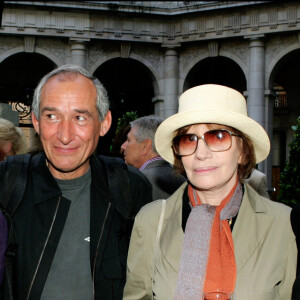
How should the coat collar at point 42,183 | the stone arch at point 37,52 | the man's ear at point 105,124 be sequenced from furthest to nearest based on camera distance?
1. the stone arch at point 37,52
2. the man's ear at point 105,124
3. the coat collar at point 42,183

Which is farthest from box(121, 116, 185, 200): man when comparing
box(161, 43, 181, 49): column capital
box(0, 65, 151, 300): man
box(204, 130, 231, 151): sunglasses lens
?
box(161, 43, 181, 49): column capital

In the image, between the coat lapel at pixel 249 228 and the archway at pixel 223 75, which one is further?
the archway at pixel 223 75

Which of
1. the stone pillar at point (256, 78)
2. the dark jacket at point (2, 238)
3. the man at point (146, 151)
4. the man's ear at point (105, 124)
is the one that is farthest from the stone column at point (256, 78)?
the dark jacket at point (2, 238)

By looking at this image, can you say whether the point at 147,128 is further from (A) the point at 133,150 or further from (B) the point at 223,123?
(B) the point at 223,123

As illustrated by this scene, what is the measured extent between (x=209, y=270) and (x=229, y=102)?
3.29 feet

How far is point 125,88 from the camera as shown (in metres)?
25.5

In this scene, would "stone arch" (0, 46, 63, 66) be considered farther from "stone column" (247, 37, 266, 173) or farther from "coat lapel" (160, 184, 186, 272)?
"coat lapel" (160, 184, 186, 272)

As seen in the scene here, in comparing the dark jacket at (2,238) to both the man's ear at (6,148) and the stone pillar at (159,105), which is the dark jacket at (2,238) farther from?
the stone pillar at (159,105)

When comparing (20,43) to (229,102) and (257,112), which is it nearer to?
(257,112)

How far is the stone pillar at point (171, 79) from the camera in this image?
20.4m

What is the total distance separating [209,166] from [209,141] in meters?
0.14

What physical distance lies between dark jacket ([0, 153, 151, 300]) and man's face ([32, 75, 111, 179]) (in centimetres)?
13

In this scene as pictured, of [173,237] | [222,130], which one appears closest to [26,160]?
[173,237]

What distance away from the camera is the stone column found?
18.8 m
